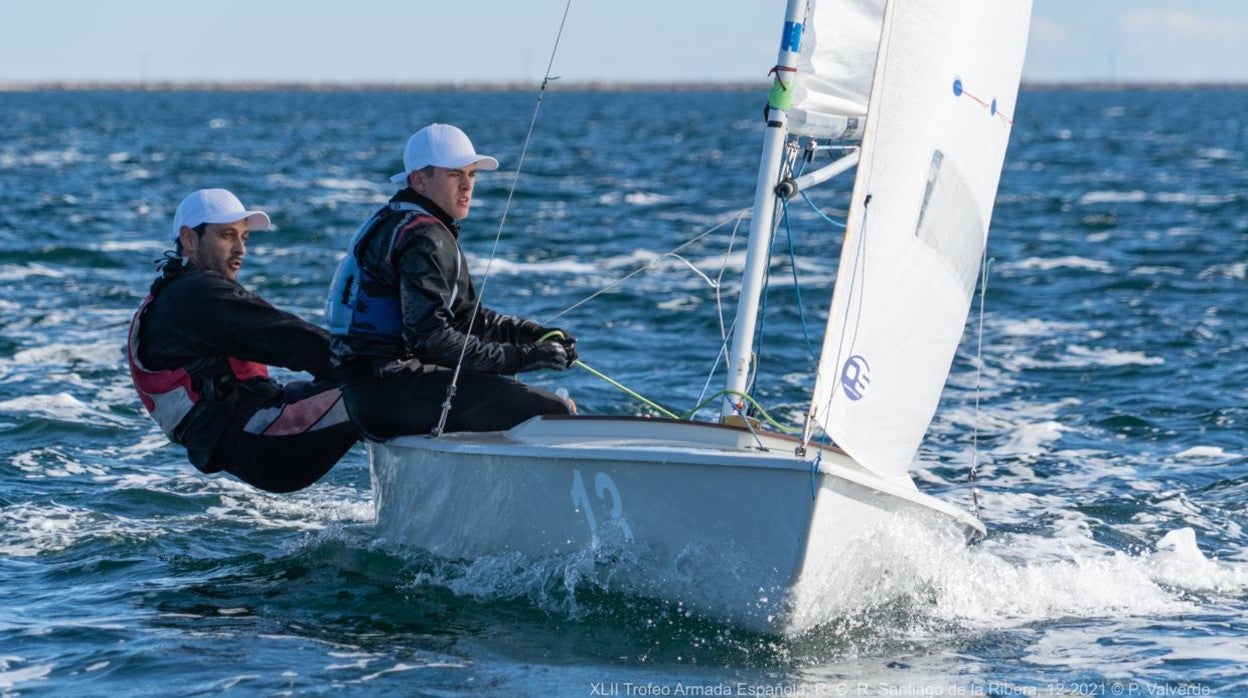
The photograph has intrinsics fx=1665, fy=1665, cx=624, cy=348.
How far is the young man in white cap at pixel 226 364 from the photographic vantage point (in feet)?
18.7

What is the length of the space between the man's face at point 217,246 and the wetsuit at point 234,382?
0.06 metres

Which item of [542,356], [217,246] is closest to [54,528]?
[217,246]

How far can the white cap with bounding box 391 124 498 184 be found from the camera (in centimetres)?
538

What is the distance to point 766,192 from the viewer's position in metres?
5.29

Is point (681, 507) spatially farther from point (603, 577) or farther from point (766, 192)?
point (766, 192)

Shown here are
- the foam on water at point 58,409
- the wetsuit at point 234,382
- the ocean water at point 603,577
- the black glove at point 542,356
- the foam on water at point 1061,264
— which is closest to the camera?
the ocean water at point 603,577

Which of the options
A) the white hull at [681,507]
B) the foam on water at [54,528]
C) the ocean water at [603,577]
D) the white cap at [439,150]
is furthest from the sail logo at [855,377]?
the foam on water at [54,528]

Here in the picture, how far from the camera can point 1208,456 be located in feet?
26.1

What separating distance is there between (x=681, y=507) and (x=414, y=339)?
1.11 metres

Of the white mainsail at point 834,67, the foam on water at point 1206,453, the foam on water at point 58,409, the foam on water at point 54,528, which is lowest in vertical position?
the foam on water at point 58,409

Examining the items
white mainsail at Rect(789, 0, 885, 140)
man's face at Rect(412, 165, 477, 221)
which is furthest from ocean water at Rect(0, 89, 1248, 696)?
man's face at Rect(412, 165, 477, 221)

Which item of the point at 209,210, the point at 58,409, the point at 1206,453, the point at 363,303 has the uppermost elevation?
the point at 209,210

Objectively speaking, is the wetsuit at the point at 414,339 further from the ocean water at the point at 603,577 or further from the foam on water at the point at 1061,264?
the foam on water at the point at 1061,264

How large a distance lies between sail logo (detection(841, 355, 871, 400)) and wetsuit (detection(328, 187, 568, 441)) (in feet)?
3.91
